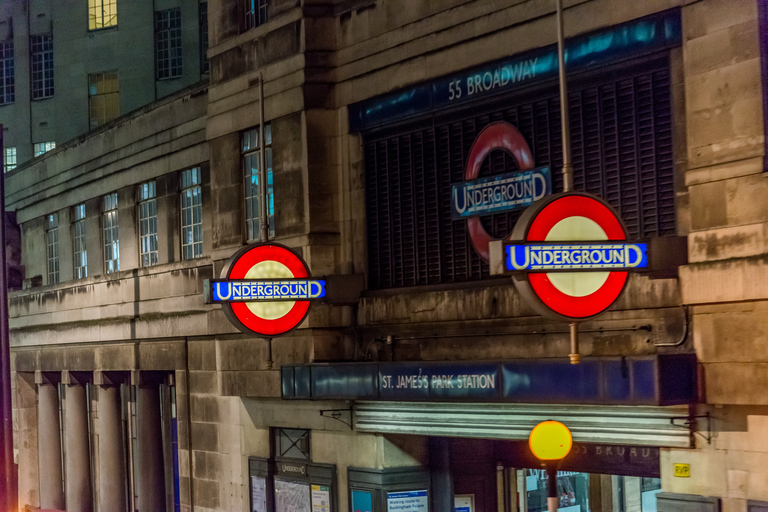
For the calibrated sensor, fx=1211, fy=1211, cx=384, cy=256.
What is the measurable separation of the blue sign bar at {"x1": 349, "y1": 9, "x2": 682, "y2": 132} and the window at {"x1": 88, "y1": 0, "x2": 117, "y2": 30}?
83.7 ft

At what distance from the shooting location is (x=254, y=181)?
22438 mm

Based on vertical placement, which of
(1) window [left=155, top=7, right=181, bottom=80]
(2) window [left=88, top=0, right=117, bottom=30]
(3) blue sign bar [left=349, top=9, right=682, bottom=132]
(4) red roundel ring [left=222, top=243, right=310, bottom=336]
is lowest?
(4) red roundel ring [left=222, top=243, right=310, bottom=336]

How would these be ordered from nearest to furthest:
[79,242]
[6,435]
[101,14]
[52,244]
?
[6,435]
[79,242]
[52,244]
[101,14]

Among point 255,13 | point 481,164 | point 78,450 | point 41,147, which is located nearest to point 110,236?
point 78,450

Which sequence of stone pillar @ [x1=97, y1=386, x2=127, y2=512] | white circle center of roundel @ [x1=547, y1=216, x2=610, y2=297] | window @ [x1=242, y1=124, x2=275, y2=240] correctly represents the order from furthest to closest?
1. stone pillar @ [x1=97, y1=386, x2=127, y2=512]
2. window @ [x1=242, y1=124, x2=275, y2=240]
3. white circle center of roundel @ [x1=547, y1=216, x2=610, y2=297]

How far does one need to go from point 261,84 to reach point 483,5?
436cm

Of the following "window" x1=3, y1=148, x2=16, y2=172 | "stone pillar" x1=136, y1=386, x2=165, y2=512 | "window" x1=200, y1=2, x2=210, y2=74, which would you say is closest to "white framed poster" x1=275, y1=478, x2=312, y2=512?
"stone pillar" x1=136, y1=386, x2=165, y2=512

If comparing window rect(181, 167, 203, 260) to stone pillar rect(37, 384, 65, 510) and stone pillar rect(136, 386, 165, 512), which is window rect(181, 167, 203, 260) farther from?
stone pillar rect(37, 384, 65, 510)

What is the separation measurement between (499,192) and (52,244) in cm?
2064

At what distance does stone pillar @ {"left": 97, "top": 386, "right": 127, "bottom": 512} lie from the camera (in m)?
31.0

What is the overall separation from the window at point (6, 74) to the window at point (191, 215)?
23123mm

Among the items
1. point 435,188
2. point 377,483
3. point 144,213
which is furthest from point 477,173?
point 144,213

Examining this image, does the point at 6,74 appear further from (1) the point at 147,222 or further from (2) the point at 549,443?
(2) the point at 549,443

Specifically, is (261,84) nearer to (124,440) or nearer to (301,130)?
(301,130)
